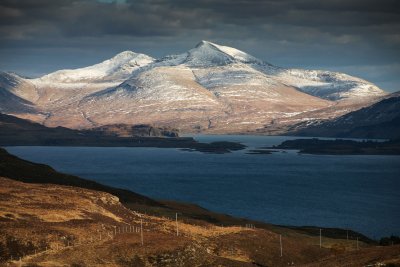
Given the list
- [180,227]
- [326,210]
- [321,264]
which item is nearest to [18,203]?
[180,227]

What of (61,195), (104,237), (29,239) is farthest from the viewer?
(61,195)

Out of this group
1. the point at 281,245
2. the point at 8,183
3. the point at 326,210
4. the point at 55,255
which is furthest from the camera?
the point at 326,210

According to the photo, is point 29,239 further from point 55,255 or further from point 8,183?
point 8,183

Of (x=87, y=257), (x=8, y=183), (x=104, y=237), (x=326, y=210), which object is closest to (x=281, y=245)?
(x=104, y=237)

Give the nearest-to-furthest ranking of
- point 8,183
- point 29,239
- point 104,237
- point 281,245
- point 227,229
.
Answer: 1. point 29,239
2. point 104,237
3. point 281,245
4. point 227,229
5. point 8,183

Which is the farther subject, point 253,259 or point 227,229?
point 227,229

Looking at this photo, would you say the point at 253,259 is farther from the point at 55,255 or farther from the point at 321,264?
the point at 55,255
